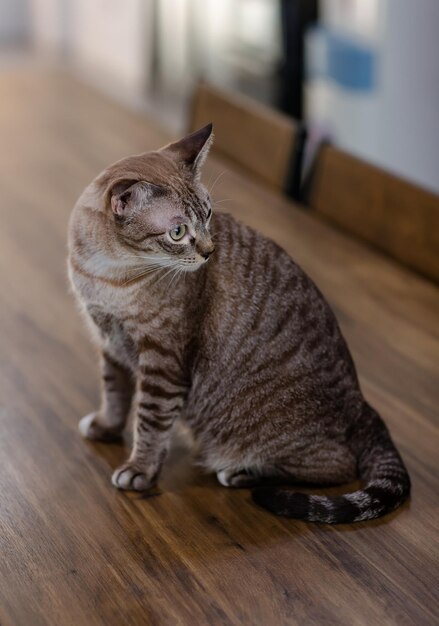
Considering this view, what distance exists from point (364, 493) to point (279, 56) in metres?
3.57

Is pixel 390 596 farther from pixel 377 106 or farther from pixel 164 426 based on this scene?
pixel 377 106

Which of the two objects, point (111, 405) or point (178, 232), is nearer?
point (178, 232)

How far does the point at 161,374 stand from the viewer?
1.50 metres

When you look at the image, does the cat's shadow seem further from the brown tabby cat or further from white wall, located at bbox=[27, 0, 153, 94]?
white wall, located at bbox=[27, 0, 153, 94]

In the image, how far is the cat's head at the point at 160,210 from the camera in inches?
54.5

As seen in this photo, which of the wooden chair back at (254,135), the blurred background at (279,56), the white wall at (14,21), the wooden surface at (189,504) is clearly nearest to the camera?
the wooden surface at (189,504)

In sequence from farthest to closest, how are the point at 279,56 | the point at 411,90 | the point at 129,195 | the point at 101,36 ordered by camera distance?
Answer: 1. the point at 101,36
2. the point at 279,56
3. the point at 411,90
4. the point at 129,195

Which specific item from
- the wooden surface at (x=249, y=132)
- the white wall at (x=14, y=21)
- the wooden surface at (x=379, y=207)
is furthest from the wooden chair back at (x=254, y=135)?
the white wall at (x=14, y=21)

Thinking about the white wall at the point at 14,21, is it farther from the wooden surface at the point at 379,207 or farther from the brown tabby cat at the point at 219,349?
the brown tabby cat at the point at 219,349

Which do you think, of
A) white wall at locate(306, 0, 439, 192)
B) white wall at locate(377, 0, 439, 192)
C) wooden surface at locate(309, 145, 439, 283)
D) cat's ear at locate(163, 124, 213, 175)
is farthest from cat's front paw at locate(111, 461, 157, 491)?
white wall at locate(377, 0, 439, 192)

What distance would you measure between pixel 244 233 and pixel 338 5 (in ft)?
8.34

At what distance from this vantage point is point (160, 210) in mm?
1414

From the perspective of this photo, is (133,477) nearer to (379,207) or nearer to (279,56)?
(379,207)

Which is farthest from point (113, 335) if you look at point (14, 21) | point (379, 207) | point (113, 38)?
point (14, 21)
